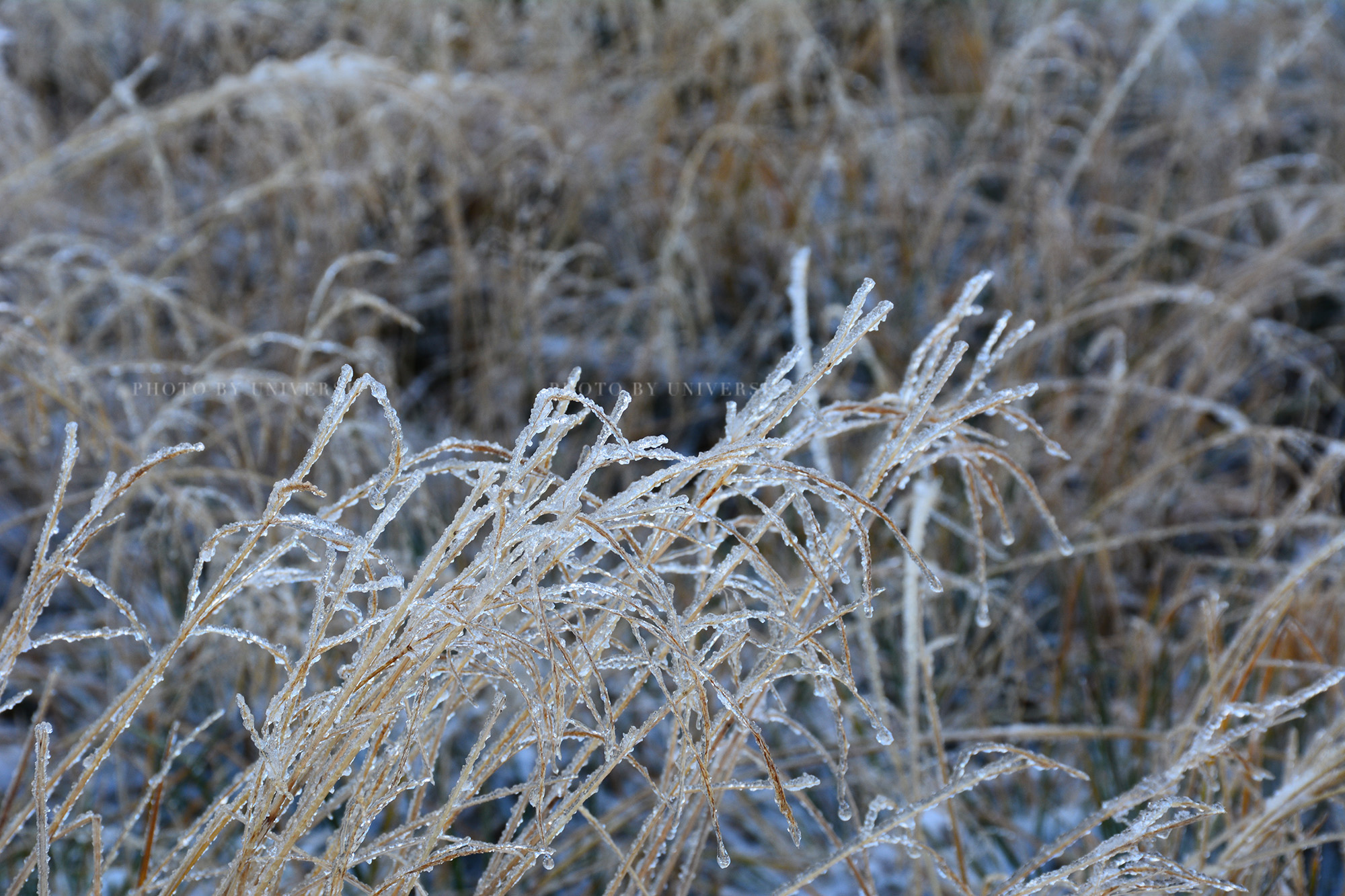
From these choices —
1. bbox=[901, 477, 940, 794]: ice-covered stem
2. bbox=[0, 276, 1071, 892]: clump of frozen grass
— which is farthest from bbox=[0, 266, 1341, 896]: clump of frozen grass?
bbox=[901, 477, 940, 794]: ice-covered stem

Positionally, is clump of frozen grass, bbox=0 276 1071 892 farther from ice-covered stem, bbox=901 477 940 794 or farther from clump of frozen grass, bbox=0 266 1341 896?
ice-covered stem, bbox=901 477 940 794

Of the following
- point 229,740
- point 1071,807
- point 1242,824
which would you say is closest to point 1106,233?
point 1071,807

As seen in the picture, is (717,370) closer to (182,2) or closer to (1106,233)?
(1106,233)

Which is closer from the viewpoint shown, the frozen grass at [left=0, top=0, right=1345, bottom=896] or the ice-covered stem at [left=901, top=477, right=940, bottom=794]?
the frozen grass at [left=0, top=0, right=1345, bottom=896]

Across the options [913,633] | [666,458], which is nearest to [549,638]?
[666,458]

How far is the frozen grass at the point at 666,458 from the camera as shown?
Result: 640mm

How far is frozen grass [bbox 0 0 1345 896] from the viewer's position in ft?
2.10

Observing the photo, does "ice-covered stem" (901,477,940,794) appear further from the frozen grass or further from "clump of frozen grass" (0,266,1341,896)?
"clump of frozen grass" (0,266,1341,896)

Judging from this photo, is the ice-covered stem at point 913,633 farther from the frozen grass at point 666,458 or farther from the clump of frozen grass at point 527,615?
the clump of frozen grass at point 527,615

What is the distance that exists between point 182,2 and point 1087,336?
278 cm

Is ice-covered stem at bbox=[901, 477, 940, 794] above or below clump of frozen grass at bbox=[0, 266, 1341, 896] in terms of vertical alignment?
below

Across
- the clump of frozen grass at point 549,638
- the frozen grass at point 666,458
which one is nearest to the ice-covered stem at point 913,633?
the frozen grass at point 666,458

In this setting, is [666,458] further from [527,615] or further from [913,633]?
[913,633]

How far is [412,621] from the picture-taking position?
0.58 m
